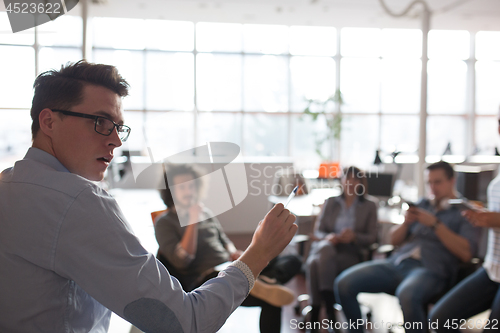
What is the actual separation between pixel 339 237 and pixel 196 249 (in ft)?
3.48

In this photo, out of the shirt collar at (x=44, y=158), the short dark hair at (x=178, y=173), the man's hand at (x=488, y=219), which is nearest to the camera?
the shirt collar at (x=44, y=158)

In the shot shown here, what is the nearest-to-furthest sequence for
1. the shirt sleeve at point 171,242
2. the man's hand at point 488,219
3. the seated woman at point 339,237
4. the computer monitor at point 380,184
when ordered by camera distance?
the man's hand at point 488,219
the shirt sleeve at point 171,242
the seated woman at point 339,237
the computer monitor at point 380,184

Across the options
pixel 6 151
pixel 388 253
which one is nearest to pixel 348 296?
pixel 388 253

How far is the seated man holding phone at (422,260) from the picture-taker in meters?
2.14

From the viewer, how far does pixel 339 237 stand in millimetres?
2676

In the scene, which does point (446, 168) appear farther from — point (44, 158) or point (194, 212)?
point (44, 158)

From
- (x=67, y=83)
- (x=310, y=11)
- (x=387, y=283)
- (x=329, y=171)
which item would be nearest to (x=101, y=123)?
(x=67, y=83)

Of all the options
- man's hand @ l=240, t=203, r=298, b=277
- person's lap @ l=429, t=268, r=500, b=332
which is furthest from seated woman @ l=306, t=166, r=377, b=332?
man's hand @ l=240, t=203, r=298, b=277

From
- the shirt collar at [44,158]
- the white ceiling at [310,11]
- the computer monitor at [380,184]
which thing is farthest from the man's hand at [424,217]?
the white ceiling at [310,11]

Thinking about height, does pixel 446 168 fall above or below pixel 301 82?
below

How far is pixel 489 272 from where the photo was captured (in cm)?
200

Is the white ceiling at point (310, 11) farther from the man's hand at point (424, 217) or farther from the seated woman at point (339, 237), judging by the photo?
the man's hand at point (424, 217)

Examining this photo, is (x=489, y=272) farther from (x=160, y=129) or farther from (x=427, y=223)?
(x=160, y=129)

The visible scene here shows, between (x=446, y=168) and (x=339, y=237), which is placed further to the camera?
(x=339, y=237)
